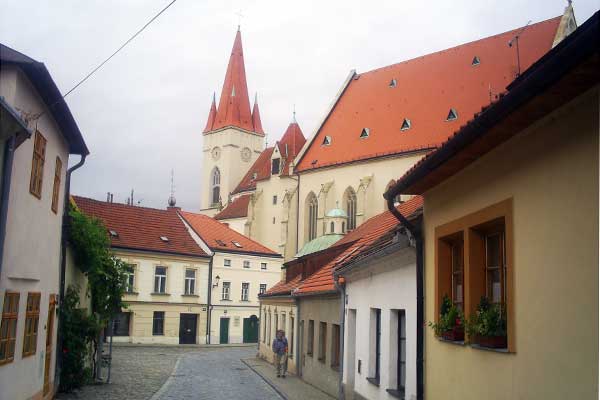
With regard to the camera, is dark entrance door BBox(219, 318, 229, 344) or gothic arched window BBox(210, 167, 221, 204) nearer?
dark entrance door BBox(219, 318, 229, 344)

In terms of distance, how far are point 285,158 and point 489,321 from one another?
5750 centimetres

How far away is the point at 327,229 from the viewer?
159ft

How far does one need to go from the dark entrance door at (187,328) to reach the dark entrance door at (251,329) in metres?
4.39

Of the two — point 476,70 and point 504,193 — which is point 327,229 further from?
point 504,193

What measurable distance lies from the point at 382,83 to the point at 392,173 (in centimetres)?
875

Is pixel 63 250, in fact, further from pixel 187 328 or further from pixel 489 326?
pixel 187 328

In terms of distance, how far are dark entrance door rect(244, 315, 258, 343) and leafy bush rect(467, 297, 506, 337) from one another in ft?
135

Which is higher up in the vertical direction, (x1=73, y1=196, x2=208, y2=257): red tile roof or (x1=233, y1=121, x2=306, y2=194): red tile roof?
(x1=233, y1=121, x2=306, y2=194): red tile roof

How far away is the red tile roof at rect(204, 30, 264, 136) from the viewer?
8475cm

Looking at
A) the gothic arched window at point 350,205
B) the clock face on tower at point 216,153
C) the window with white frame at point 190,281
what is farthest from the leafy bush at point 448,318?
the clock face on tower at point 216,153

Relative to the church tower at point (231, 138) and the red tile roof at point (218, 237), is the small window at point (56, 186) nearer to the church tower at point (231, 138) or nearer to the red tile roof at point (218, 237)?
the red tile roof at point (218, 237)

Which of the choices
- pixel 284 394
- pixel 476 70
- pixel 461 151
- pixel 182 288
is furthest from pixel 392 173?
pixel 461 151

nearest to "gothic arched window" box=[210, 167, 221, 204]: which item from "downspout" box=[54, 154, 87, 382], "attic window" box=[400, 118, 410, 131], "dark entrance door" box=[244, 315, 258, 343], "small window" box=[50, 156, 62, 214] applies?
"dark entrance door" box=[244, 315, 258, 343]

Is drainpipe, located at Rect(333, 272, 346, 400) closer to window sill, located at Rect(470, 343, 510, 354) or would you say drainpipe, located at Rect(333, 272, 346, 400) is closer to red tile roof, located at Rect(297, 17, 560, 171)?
window sill, located at Rect(470, 343, 510, 354)
